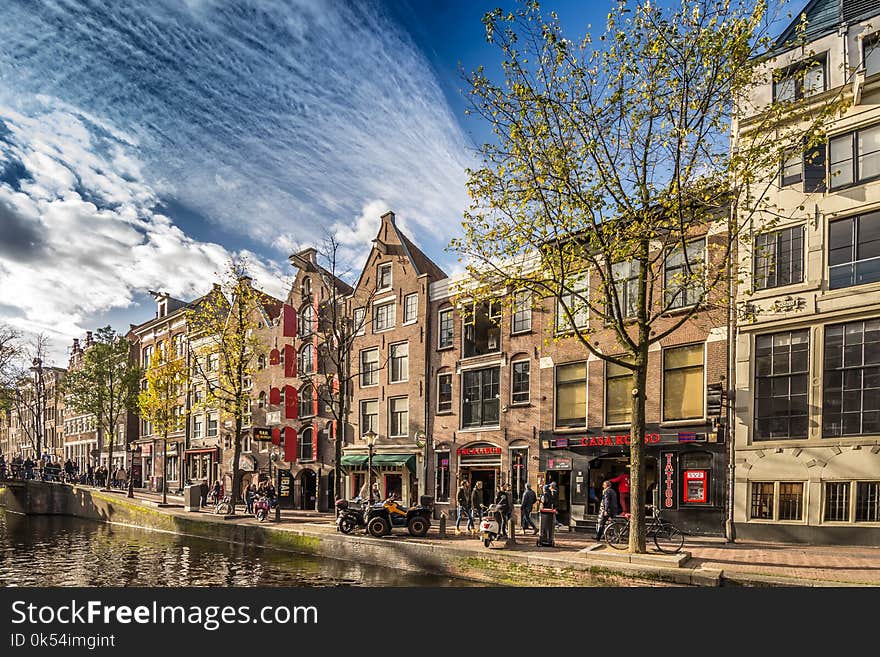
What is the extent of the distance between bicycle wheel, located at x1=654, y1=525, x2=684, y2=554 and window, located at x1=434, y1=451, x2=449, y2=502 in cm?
1224

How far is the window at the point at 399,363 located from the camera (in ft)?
108

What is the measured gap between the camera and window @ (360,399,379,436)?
112ft

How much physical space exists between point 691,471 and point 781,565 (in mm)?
6741

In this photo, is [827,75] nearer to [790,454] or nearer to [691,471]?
[790,454]

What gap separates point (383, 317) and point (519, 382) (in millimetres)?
9982

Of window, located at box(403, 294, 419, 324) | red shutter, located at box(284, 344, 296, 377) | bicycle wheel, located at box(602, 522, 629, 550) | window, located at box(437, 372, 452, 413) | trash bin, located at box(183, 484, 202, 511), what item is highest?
window, located at box(403, 294, 419, 324)

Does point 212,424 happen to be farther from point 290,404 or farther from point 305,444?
point 305,444

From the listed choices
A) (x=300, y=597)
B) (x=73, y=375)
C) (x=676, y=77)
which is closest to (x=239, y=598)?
(x=300, y=597)

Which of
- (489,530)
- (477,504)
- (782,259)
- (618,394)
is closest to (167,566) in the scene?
(477,504)

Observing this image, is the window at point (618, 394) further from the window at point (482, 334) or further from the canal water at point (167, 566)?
the canal water at point (167, 566)

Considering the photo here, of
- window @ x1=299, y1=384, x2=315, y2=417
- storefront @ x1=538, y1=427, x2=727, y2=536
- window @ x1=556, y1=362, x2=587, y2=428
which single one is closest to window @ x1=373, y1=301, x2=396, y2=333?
window @ x1=299, y1=384, x2=315, y2=417

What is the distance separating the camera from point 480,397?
2895 centimetres

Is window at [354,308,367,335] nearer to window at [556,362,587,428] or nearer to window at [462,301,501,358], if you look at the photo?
window at [462,301,501,358]

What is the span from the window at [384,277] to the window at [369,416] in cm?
604
